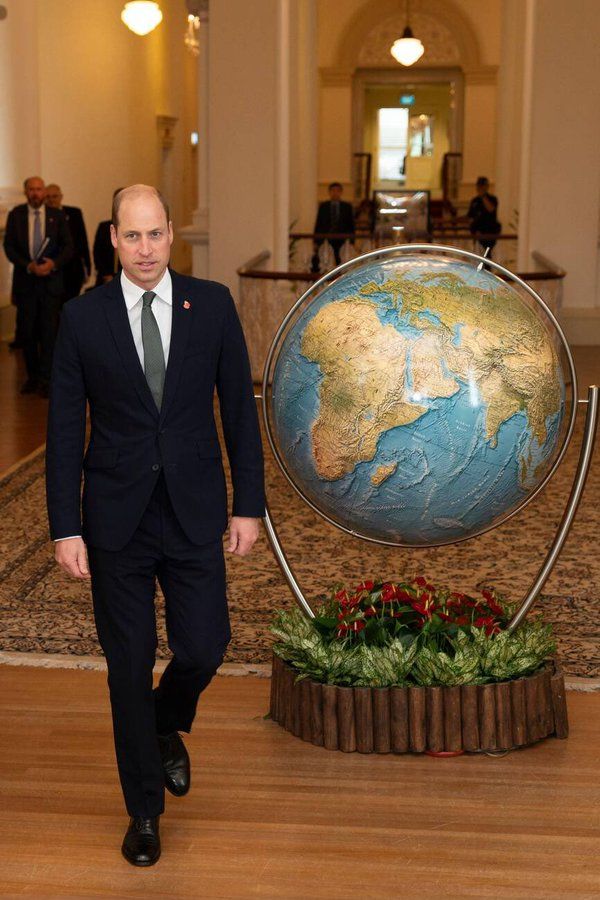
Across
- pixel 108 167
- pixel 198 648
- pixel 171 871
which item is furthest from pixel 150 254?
pixel 108 167

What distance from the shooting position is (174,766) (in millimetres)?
3719

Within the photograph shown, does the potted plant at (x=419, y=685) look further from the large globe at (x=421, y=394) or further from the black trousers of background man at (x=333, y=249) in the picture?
the black trousers of background man at (x=333, y=249)

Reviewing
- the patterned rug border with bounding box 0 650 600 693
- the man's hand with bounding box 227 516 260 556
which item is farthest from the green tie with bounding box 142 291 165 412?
the patterned rug border with bounding box 0 650 600 693

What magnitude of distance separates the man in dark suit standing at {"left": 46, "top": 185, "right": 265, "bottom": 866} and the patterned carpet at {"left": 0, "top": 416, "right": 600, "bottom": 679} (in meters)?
1.69

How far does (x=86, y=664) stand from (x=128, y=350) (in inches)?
81.0

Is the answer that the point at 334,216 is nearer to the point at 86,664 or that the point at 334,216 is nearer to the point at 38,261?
the point at 38,261

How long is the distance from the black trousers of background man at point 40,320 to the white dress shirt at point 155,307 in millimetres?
8026

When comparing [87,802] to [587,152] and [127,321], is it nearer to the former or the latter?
[127,321]

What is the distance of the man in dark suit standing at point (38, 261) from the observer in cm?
1121

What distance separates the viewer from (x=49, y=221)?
37.0 feet

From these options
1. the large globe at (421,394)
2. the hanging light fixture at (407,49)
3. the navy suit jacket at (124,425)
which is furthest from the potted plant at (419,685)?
the hanging light fixture at (407,49)

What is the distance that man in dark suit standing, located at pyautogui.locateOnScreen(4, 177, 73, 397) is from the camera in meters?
11.2

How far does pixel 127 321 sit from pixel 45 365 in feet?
26.7

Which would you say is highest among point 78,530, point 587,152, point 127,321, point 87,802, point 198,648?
point 587,152
